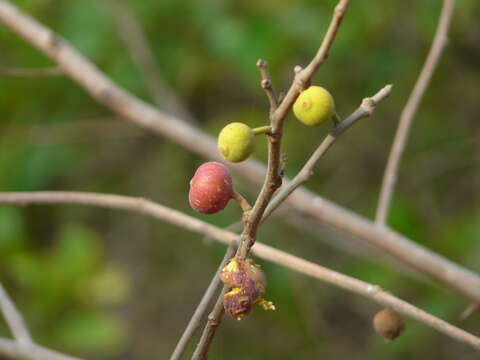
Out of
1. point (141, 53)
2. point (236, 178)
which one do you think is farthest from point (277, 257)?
point (236, 178)

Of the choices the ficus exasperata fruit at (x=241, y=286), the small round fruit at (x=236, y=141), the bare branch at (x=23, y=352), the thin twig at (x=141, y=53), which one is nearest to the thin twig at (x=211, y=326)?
the ficus exasperata fruit at (x=241, y=286)

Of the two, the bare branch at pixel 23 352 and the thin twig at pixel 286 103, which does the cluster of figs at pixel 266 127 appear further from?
the bare branch at pixel 23 352

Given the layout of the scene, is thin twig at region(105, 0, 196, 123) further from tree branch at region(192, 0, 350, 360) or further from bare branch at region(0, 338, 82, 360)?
tree branch at region(192, 0, 350, 360)

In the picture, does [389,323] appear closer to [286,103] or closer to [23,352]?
[286,103]

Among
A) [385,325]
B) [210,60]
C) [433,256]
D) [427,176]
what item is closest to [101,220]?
[210,60]

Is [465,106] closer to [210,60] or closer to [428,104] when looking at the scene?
[428,104]

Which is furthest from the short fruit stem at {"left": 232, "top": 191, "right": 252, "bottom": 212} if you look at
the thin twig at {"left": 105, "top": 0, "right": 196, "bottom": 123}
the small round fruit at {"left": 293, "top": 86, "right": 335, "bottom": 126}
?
the thin twig at {"left": 105, "top": 0, "right": 196, "bottom": 123}
